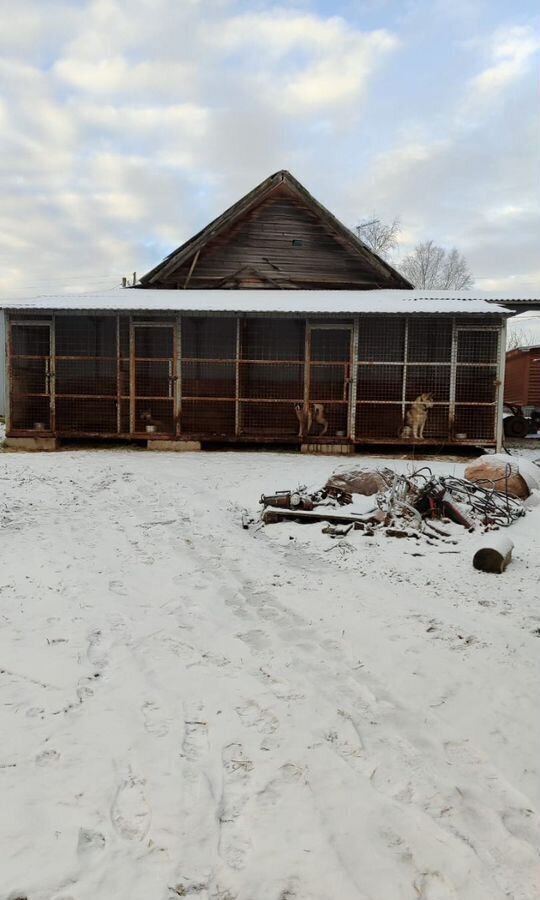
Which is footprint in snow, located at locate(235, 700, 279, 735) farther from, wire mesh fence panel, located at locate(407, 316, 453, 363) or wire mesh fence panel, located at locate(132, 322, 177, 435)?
wire mesh fence panel, located at locate(407, 316, 453, 363)

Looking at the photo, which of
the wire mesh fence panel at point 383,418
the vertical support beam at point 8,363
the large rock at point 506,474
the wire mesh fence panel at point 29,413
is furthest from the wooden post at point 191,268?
the large rock at point 506,474

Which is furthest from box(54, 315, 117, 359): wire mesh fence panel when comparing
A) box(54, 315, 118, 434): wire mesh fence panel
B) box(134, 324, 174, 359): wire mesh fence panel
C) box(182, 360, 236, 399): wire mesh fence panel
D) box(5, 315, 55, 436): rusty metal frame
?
box(182, 360, 236, 399): wire mesh fence panel

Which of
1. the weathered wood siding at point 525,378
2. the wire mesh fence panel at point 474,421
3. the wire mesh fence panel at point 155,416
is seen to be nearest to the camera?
the wire mesh fence panel at point 474,421

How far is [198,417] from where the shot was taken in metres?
15.3

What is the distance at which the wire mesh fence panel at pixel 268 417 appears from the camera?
14375mm

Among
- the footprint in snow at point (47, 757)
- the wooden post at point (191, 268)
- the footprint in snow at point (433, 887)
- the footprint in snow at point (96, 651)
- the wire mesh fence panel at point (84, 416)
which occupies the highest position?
the wooden post at point (191, 268)

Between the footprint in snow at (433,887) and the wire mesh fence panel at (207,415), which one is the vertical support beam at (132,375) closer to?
the wire mesh fence panel at (207,415)

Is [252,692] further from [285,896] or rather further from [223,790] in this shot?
[285,896]

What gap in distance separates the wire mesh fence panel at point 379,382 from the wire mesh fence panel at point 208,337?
11.7ft

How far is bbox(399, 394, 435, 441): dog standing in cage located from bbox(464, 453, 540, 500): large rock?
4.63 meters

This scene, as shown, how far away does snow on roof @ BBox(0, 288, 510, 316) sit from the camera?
11969mm

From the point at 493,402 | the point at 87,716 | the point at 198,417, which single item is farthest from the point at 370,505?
the point at 198,417

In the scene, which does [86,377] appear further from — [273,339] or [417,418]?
[417,418]

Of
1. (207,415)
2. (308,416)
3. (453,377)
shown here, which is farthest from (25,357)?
(453,377)
